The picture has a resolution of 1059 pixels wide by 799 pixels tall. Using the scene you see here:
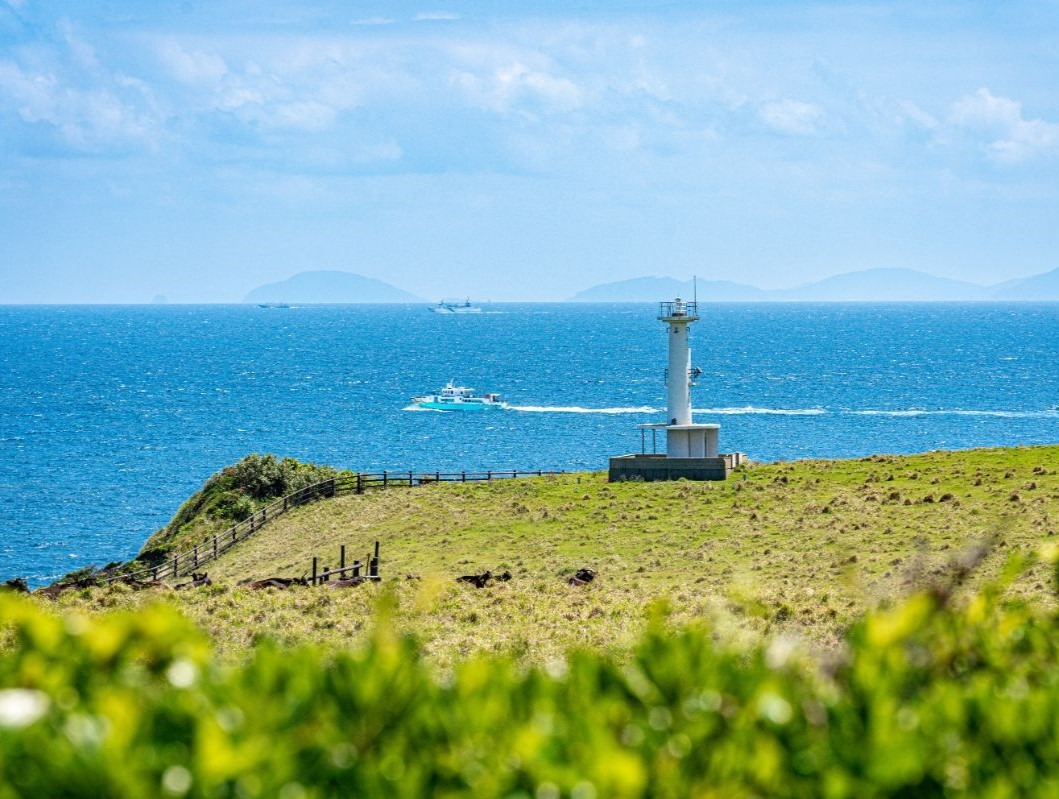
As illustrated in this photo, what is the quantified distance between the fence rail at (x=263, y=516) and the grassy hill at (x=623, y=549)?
708 millimetres

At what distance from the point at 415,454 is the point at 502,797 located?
99.8 meters

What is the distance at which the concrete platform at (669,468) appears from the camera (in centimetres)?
4884

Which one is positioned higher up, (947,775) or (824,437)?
(947,775)

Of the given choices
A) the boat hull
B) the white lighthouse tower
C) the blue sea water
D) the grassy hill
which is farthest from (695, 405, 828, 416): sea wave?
the white lighthouse tower

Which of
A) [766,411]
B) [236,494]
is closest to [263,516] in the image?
[236,494]

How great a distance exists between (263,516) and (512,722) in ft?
146

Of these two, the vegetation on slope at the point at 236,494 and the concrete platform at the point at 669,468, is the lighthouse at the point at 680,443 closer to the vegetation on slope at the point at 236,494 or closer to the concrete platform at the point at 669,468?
the concrete platform at the point at 669,468

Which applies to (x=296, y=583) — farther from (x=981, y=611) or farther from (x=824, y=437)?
(x=824, y=437)

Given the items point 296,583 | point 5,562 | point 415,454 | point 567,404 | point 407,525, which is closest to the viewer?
point 296,583

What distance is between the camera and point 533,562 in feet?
120

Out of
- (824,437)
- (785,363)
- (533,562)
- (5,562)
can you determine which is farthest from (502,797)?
(785,363)

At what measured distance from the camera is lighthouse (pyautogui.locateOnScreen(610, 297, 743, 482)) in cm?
4906

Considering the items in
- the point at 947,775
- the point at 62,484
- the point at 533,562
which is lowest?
the point at 62,484

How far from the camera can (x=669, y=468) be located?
4938 centimetres
